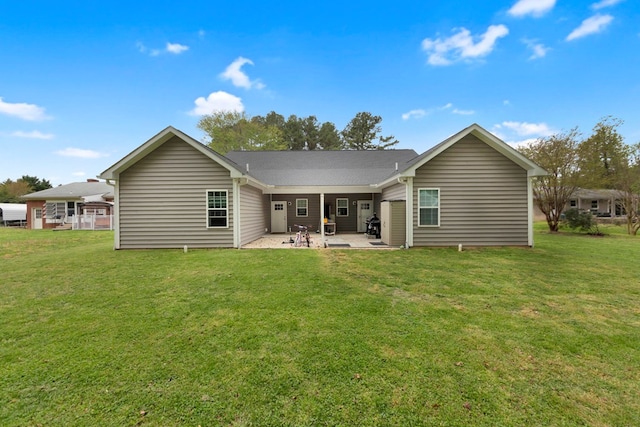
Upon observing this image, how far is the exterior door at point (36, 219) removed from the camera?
2114 centimetres

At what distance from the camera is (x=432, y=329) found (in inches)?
134

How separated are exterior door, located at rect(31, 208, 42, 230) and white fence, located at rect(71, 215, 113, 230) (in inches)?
209

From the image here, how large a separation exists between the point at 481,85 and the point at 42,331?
22.1 metres

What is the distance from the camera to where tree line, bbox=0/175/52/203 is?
119 ft

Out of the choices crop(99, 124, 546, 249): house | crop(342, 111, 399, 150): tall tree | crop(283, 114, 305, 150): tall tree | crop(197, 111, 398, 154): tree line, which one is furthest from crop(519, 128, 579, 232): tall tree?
crop(283, 114, 305, 150): tall tree

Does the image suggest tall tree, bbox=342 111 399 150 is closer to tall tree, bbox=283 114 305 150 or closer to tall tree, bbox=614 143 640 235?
tall tree, bbox=283 114 305 150

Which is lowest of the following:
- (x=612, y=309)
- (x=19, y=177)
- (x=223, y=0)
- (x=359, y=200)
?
(x=612, y=309)

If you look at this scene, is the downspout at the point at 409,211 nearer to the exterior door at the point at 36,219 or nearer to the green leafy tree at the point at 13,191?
the exterior door at the point at 36,219

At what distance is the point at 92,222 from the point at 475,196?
23270mm

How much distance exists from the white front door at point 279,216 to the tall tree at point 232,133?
17154mm

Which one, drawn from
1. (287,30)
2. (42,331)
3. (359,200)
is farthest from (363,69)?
(42,331)

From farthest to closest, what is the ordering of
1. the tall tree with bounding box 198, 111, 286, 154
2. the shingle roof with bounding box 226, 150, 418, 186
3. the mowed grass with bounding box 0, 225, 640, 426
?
the tall tree with bounding box 198, 111, 286, 154, the shingle roof with bounding box 226, 150, 418, 186, the mowed grass with bounding box 0, 225, 640, 426

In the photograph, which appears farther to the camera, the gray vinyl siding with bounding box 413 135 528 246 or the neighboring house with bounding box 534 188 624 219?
the neighboring house with bounding box 534 188 624 219

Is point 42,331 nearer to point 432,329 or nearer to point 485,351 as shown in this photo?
point 432,329
